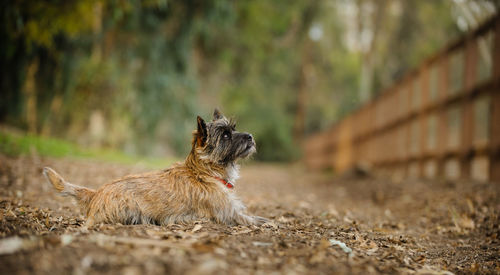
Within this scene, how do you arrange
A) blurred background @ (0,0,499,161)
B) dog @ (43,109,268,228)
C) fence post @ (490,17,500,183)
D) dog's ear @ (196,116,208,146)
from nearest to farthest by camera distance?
dog @ (43,109,268,228) < dog's ear @ (196,116,208,146) < fence post @ (490,17,500,183) < blurred background @ (0,0,499,161)

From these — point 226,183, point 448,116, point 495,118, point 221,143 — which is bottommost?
point 226,183

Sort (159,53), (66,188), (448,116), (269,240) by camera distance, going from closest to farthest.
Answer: (269,240) < (66,188) < (448,116) < (159,53)

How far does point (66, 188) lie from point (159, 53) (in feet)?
38.1

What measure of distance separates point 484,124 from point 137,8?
35.0 ft

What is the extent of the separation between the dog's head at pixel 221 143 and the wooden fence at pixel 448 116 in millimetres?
4839

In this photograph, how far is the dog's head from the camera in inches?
191

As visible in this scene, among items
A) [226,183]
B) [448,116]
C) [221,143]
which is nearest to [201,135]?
[221,143]

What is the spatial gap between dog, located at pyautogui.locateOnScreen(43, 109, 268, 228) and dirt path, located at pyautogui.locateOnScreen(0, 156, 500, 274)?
0.26 m

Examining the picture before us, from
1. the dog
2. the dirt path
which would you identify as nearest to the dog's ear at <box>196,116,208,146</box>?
the dog

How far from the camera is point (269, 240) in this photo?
12.2 ft

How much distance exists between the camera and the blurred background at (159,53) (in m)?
11.4

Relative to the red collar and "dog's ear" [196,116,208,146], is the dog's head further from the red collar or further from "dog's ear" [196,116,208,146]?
the red collar

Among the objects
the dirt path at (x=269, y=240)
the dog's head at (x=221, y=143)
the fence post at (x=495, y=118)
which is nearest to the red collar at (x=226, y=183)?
the dog's head at (x=221, y=143)

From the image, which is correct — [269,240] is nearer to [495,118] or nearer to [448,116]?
[495,118]
